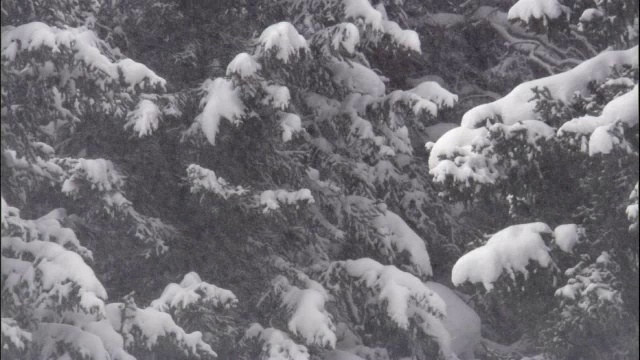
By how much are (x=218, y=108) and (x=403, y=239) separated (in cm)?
275

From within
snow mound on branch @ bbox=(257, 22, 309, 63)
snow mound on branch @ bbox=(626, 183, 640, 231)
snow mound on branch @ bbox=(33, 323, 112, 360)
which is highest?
snow mound on branch @ bbox=(257, 22, 309, 63)

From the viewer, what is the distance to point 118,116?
28.3ft

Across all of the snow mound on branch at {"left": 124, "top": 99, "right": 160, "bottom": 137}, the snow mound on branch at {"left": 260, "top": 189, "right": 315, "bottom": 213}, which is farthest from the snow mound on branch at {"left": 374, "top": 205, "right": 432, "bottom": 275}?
the snow mound on branch at {"left": 124, "top": 99, "right": 160, "bottom": 137}

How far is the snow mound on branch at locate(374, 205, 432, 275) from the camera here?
9641 millimetres

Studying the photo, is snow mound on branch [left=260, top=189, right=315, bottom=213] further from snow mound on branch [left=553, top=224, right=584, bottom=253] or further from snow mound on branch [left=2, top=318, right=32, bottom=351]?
snow mound on branch [left=553, top=224, right=584, bottom=253]

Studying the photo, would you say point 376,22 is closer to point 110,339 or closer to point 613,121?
point 110,339

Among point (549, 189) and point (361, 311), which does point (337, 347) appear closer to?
point (361, 311)

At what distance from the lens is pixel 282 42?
321 inches

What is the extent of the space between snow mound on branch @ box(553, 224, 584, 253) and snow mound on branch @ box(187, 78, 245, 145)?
3952 millimetres

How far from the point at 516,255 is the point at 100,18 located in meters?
6.03

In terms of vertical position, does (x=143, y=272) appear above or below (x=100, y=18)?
below

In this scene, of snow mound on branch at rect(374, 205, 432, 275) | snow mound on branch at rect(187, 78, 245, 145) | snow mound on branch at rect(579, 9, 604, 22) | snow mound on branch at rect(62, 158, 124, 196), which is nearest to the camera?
snow mound on branch at rect(579, 9, 604, 22)

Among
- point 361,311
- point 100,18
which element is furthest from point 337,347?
point 100,18

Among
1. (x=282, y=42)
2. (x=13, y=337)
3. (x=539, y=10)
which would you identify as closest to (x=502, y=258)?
(x=539, y=10)
